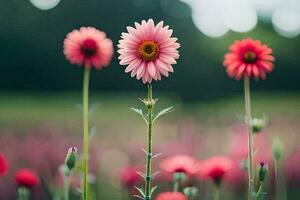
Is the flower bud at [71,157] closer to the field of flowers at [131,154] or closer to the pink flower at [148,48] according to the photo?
the pink flower at [148,48]

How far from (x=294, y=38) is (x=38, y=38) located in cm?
656

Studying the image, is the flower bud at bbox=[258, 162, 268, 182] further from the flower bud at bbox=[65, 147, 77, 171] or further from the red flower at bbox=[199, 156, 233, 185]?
the red flower at bbox=[199, 156, 233, 185]

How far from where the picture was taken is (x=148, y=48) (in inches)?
68.1

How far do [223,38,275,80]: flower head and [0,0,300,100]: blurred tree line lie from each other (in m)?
13.9

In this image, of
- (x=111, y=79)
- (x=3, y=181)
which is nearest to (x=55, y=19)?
(x=111, y=79)

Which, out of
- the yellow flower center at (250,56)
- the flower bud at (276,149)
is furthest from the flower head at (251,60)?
the flower bud at (276,149)

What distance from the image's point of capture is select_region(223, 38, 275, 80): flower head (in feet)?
7.03

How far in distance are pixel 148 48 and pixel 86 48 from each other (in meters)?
0.72

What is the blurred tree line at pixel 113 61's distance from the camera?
A: 16.3 m

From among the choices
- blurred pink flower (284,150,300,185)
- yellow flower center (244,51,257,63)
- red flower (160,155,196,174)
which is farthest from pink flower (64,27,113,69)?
blurred pink flower (284,150,300,185)

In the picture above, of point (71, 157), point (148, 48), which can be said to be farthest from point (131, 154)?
point (148, 48)

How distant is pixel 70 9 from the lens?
17141mm

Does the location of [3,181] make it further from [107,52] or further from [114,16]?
[114,16]

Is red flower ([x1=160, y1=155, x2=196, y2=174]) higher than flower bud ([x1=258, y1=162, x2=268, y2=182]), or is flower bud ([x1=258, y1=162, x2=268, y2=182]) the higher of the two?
red flower ([x1=160, y1=155, x2=196, y2=174])
